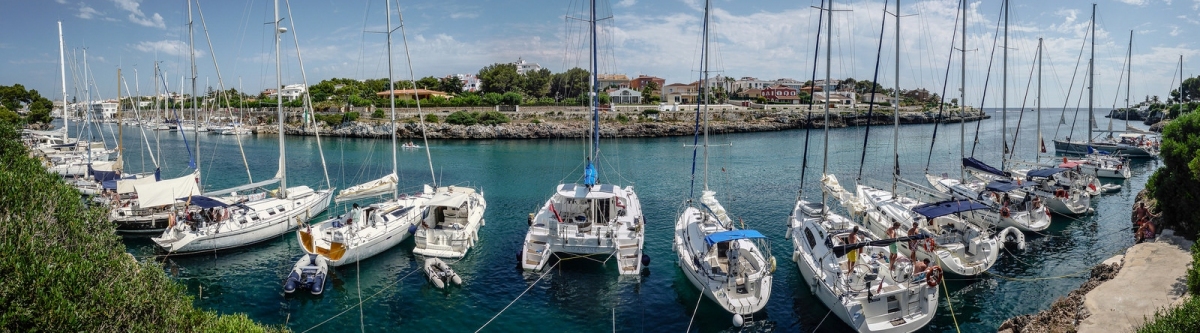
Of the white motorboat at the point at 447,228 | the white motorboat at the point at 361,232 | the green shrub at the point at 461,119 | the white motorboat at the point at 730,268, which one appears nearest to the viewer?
the white motorboat at the point at 730,268

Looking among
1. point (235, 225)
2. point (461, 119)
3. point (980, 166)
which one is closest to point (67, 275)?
point (235, 225)

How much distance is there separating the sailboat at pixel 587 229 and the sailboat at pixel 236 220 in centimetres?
965

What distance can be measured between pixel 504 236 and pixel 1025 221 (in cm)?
2300

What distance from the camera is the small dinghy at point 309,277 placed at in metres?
19.3

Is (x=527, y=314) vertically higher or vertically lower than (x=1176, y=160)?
lower

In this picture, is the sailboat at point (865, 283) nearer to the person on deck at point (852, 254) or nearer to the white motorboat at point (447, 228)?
the person on deck at point (852, 254)

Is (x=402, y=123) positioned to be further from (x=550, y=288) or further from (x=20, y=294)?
(x=20, y=294)

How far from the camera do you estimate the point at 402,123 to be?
287 ft

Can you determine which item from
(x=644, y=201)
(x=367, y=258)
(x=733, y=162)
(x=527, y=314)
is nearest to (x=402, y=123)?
(x=733, y=162)

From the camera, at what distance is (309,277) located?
1970 cm

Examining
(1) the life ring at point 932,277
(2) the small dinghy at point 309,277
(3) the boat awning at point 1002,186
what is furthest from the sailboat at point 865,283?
(2) the small dinghy at point 309,277

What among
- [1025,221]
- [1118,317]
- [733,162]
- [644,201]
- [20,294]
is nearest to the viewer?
[20,294]

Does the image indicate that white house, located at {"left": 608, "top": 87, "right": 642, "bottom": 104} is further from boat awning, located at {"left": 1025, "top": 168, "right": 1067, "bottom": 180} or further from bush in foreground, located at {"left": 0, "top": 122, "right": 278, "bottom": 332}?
bush in foreground, located at {"left": 0, "top": 122, "right": 278, "bottom": 332}

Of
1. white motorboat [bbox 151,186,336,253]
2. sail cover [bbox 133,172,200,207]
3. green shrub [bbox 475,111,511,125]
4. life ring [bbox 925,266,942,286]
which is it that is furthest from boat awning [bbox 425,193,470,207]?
green shrub [bbox 475,111,511,125]
